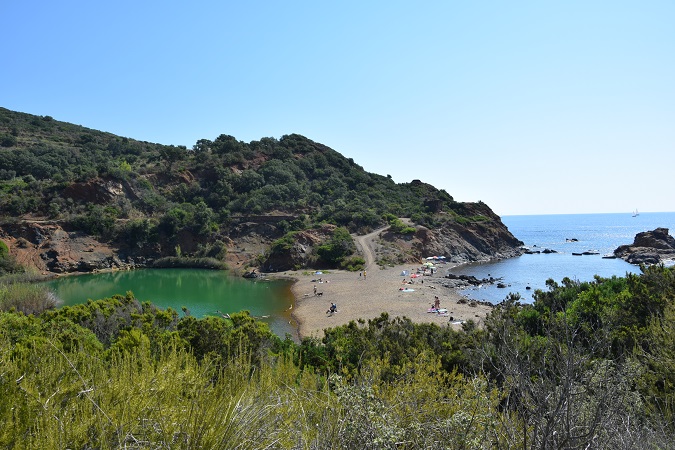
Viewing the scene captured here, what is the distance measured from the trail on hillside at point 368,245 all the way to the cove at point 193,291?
10875 mm

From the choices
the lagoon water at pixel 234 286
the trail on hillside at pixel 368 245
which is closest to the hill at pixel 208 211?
the trail on hillside at pixel 368 245

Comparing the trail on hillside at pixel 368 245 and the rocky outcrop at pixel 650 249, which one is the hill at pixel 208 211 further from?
the rocky outcrop at pixel 650 249

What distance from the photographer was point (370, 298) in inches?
1332

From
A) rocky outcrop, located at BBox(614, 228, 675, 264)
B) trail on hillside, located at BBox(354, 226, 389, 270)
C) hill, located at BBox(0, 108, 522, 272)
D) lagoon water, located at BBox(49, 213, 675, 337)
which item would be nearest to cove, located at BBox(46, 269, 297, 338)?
lagoon water, located at BBox(49, 213, 675, 337)

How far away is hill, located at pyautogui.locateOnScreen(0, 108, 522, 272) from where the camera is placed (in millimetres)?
50250

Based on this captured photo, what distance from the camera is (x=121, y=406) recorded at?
11.9 feet

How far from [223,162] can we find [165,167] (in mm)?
9249

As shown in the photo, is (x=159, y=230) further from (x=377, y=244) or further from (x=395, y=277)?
(x=395, y=277)

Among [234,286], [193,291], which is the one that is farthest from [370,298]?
[193,291]

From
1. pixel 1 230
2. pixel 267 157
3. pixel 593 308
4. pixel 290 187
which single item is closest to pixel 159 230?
pixel 1 230

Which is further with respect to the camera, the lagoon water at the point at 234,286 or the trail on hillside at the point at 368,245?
the trail on hillside at the point at 368,245

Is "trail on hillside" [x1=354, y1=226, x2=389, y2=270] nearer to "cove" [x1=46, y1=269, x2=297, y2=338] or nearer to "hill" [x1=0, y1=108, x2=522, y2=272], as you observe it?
"hill" [x1=0, y1=108, x2=522, y2=272]

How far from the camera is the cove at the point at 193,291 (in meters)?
30.8

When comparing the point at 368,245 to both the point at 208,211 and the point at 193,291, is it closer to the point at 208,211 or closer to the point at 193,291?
the point at 208,211
